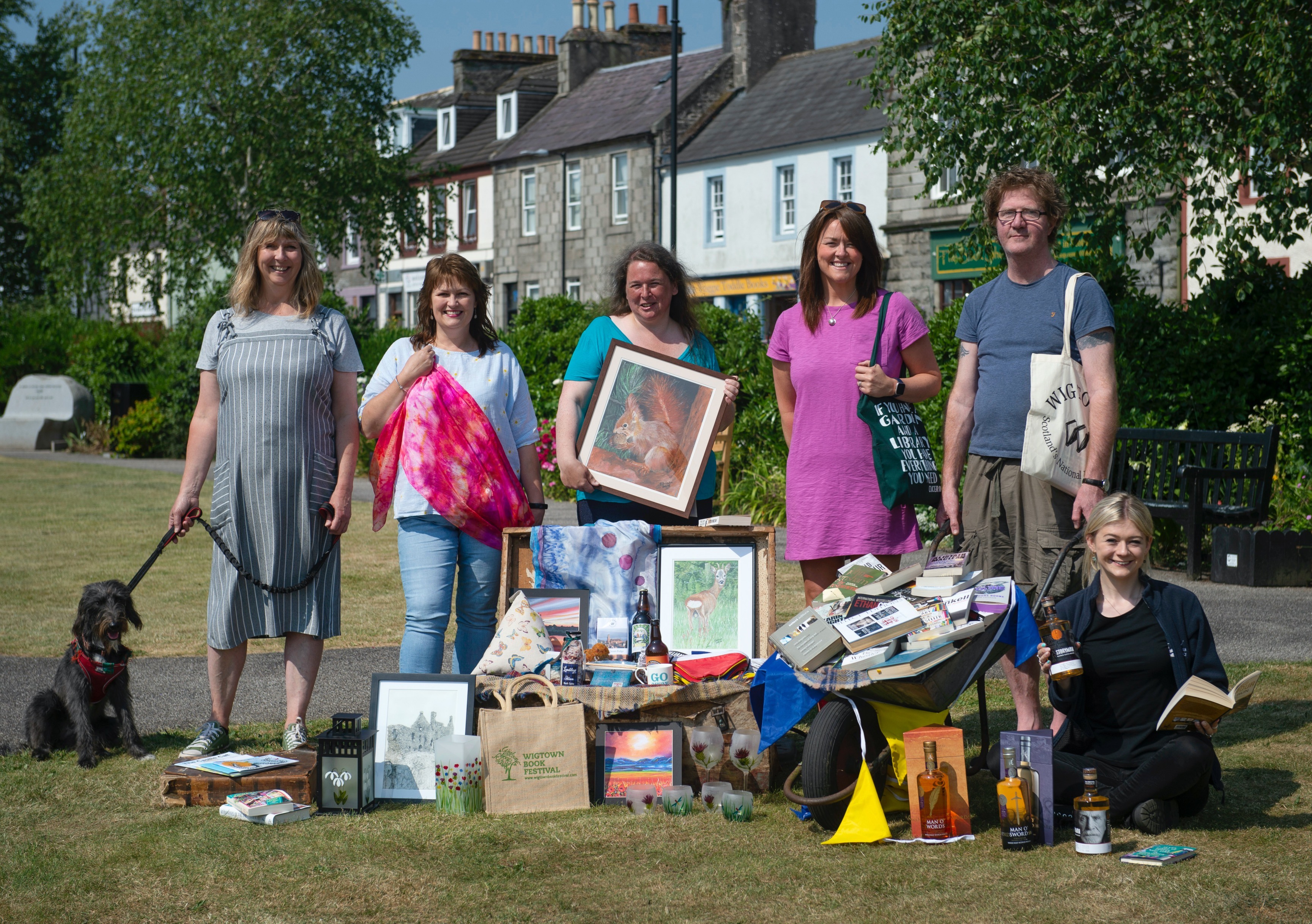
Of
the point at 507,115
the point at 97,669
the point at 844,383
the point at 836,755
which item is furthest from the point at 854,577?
the point at 507,115

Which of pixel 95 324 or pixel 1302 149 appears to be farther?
pixel 95 324

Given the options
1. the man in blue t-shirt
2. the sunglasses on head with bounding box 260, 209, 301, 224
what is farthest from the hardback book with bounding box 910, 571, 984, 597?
the sunglasses on head with bounding box 260, 209, 301, 224

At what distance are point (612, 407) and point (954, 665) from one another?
5.77 feet

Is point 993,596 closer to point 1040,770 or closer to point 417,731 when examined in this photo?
point 1040,770

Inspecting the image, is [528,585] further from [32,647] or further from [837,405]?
[32,647]

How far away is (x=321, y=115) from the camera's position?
3556 cm

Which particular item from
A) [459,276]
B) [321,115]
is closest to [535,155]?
[321,115]

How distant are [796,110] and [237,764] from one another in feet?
104

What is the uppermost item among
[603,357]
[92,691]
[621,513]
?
[603,357]

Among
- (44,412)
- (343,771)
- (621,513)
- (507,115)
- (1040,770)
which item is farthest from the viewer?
(507,115)

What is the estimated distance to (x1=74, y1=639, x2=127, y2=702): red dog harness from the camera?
5512mm

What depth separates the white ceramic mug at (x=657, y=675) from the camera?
16.8 feet

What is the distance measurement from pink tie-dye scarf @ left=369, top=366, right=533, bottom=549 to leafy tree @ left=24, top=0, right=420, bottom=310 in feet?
99.3

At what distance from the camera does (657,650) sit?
5.34 metres
